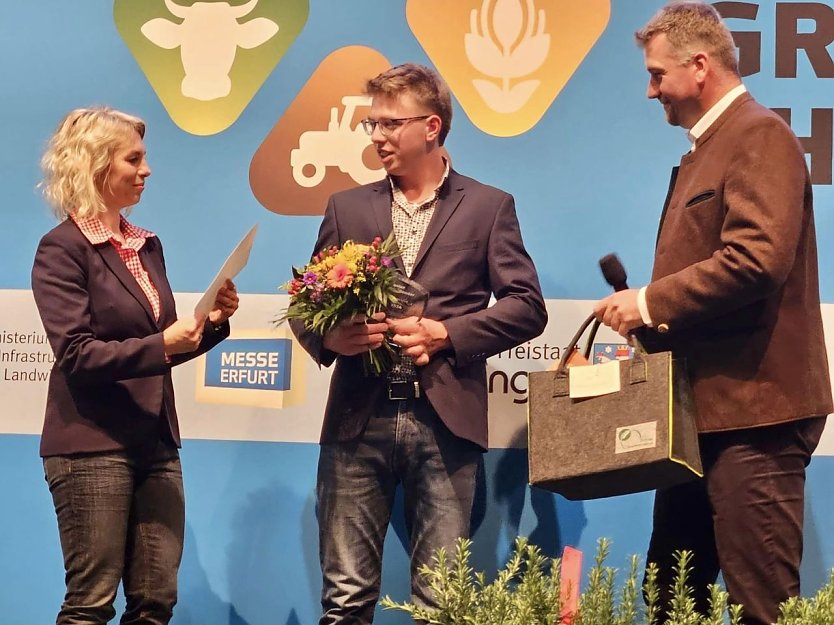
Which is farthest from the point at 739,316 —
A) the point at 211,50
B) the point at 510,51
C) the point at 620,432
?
the point at 211,50

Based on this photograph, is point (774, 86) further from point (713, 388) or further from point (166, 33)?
point (166, 33)

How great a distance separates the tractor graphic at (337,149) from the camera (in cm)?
372

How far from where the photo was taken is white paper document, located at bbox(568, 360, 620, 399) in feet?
8.57

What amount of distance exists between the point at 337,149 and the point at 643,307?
150 centimetres

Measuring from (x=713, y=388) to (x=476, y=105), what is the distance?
151cm

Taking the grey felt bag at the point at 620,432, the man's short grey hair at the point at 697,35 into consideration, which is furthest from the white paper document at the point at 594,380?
the man's short grey hair at the point at 697,35

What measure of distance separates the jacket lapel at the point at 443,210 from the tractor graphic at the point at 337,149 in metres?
0.49

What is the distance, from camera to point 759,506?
2.48m

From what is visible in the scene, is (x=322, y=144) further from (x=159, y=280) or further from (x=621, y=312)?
(x=621, y=312)

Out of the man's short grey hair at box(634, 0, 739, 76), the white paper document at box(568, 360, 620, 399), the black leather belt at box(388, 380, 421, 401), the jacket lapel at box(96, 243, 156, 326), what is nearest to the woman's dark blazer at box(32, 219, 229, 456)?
the jacket lapel at box(96, 243, 156, 326)

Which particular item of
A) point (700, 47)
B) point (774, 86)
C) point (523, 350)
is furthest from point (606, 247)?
point (700, 47)

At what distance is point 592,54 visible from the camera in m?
3.66

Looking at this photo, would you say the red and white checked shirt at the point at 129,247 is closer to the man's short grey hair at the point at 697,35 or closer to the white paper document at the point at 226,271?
the white paper document at the point at 226,271

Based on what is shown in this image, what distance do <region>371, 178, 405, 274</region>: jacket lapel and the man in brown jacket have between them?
77 centimetres
